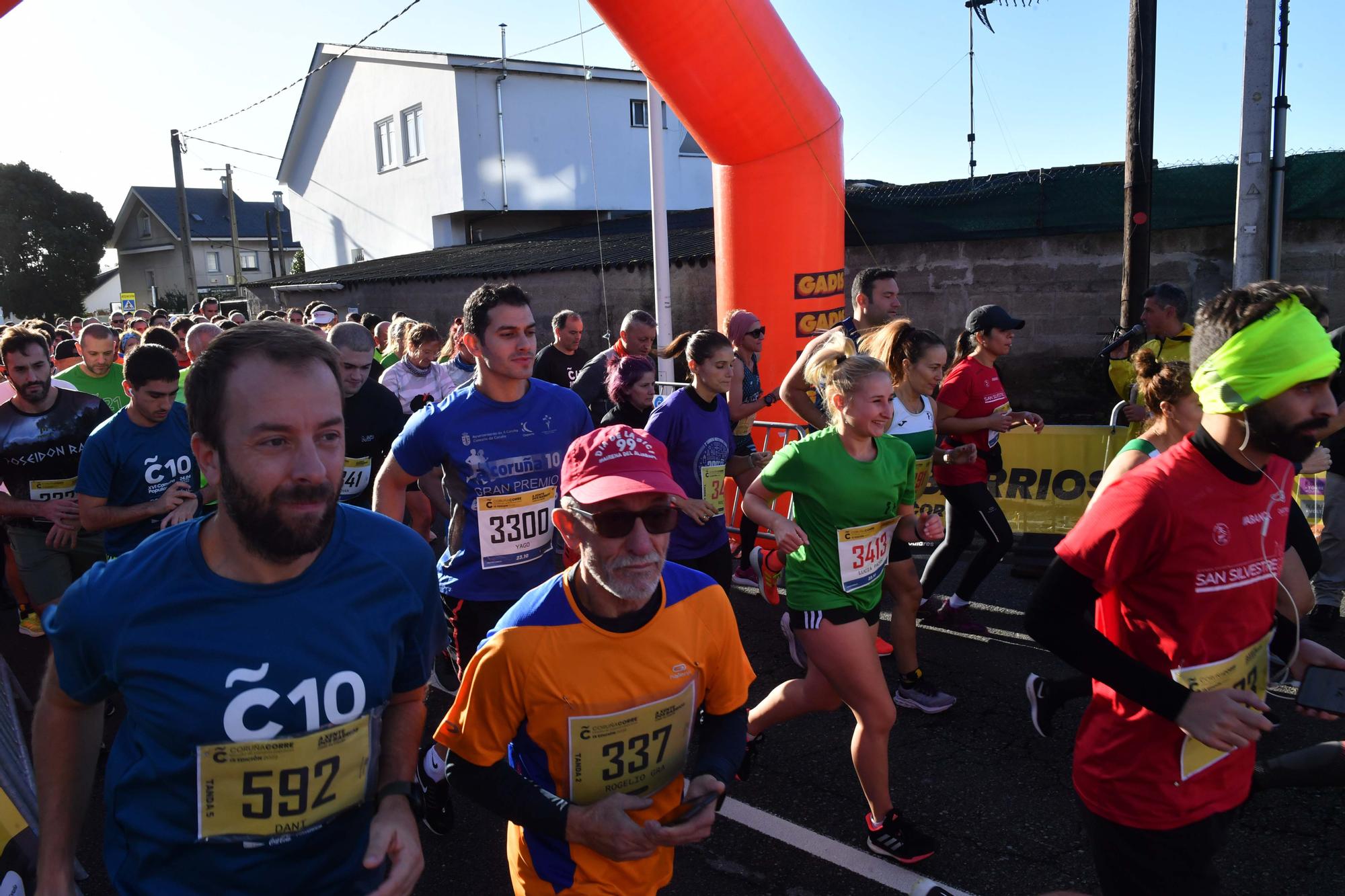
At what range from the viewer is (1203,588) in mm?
2223

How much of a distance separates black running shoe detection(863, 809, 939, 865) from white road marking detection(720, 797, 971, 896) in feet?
0.17

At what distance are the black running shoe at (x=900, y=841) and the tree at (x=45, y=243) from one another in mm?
50026

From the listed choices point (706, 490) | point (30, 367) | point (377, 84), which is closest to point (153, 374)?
point (30, 367)

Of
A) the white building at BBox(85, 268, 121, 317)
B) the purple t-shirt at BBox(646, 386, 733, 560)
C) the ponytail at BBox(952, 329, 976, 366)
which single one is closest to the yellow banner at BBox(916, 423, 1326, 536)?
the ponytail at BBox(952, 329, 976, 366)

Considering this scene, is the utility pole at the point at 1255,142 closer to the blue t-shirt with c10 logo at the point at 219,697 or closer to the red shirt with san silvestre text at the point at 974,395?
the red shirt with san silvestre text at the point at 974,395

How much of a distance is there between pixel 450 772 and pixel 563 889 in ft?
1.24

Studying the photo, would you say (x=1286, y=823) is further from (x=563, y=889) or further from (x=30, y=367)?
(x=30, y=367)

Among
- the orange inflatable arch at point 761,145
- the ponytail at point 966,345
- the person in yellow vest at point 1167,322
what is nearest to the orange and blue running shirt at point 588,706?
the ponytail at point 966,345

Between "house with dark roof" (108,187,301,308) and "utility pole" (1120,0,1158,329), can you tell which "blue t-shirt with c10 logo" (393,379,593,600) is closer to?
"utility pole" (1120,0,1158,329)

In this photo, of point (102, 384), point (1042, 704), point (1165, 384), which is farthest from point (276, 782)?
point (102, 384)

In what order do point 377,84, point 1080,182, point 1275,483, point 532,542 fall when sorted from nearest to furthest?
1. point 1275,483
2. point 532,542
3. point 1080,182
4. point 377,84

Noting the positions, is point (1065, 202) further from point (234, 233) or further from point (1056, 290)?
point (234, 233)

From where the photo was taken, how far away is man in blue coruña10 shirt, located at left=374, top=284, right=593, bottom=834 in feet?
13.1

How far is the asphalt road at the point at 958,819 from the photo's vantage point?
3.49 meters
